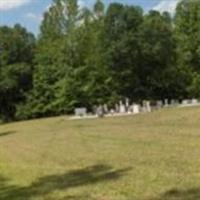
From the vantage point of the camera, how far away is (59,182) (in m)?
15.0

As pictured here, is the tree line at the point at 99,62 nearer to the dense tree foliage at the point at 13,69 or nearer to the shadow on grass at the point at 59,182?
the dense tree foliage at the point at 13,69

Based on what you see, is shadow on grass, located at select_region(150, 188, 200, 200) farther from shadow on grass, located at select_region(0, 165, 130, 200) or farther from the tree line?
the tree line

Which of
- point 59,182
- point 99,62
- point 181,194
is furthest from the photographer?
point 99,62

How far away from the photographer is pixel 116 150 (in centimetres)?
2078

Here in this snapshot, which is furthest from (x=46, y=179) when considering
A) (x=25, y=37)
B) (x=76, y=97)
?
(x=25, y=37)

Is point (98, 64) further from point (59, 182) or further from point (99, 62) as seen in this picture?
point (59, 182)

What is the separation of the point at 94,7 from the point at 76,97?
13803mm

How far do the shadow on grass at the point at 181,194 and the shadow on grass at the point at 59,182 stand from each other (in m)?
2.66

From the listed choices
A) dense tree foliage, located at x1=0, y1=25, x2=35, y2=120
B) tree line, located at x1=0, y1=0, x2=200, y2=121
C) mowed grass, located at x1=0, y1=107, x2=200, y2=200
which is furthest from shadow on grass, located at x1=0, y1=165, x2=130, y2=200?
dense tree foliage, located at x1=0, y1=25, x2=35, y2=120

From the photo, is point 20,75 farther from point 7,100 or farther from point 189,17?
point 189,17

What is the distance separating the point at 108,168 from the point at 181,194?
194 inches

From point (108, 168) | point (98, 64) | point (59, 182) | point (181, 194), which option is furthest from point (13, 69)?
point (181, 194)

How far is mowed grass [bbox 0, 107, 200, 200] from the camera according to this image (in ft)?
42.0

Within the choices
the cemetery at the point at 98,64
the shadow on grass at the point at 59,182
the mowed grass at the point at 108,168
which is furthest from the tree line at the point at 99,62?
the shadow on grass at the point at 59,182
